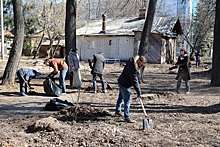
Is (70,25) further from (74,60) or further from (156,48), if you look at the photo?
(156,48)

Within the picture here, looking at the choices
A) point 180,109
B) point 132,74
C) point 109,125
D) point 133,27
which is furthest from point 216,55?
point 133,27

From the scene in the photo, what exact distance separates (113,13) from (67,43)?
118 ft

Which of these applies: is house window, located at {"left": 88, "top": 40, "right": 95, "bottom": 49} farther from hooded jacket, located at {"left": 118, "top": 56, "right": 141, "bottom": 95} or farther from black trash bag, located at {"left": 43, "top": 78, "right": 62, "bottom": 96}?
hooded jacket, located at {"left": 118, "top": 56, "right": 141, "bottom": 95}

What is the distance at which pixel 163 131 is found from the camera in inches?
268

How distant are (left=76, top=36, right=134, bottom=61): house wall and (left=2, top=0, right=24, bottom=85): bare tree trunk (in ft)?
67.3

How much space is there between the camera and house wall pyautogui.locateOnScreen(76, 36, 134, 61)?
34938 mm

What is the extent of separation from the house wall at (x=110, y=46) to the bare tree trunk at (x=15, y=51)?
2050cm

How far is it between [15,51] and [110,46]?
905 inches

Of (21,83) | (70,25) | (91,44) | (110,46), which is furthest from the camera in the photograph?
(91,44)

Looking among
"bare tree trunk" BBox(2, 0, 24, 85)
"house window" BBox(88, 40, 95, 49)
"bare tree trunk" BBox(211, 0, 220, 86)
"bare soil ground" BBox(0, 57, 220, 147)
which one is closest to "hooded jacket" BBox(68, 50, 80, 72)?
"bare tree trunk" BBox(2, 0, 24, 85)

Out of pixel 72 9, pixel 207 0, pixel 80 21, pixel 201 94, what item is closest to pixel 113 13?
pixel 80 21

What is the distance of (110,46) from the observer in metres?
36.0

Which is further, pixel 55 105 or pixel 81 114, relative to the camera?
pixel 55 105

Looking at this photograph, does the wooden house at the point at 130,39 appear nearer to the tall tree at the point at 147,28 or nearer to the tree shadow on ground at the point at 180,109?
the tall tree at the point at 147,28
